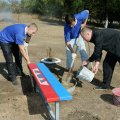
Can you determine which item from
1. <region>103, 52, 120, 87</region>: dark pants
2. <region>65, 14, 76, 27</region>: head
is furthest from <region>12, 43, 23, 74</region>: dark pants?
<region>103, 52, 120, 87</region>: dark pants

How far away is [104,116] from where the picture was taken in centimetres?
526

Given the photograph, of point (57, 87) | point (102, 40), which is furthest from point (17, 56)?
point (57, 87)

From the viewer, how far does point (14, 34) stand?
21.6 ft

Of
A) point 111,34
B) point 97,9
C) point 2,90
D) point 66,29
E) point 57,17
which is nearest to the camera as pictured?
point 111,34

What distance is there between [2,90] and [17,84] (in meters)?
0.49

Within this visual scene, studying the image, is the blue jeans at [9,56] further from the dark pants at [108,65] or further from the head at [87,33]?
the dark pants at [108,65]

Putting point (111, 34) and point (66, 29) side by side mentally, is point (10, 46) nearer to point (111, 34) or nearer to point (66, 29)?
point (66, 29)

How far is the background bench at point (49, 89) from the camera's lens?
449 cm

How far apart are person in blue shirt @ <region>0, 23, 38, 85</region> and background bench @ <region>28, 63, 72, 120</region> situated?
0.52 meters

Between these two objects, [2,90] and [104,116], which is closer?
[104,116]

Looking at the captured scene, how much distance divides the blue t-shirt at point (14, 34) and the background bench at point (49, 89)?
2.15ft

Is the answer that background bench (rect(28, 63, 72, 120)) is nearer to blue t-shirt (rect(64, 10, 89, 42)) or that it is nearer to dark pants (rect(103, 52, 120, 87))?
blue t-shirt (rect(64, 10, 89, 42))

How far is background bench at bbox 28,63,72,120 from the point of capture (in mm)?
4492

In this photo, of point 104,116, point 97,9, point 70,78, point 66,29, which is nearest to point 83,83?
point 70,78
